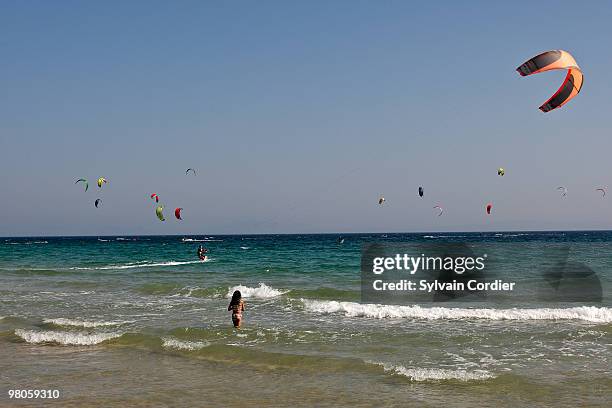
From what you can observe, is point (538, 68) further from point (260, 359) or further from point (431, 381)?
point (260, 359)

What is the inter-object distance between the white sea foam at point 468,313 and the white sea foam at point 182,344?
6.92 metres

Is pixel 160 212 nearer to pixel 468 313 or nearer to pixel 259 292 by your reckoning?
pixel 259 292

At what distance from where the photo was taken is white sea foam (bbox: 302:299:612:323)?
64.8ft

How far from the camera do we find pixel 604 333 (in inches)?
652

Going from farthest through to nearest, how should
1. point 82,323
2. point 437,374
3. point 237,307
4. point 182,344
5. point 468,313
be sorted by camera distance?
A: point 468,313 → point 82,323 → point 237,307 → point 182,344 → point 437,374

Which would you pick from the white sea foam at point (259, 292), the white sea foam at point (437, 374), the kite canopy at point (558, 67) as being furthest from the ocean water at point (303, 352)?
the kite canopy at point (558, 67)

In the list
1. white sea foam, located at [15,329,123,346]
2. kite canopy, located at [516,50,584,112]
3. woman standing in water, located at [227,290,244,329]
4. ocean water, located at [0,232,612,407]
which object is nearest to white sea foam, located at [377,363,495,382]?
ocean water, located at [0,232,612,407]

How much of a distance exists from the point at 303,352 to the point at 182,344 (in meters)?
3.36

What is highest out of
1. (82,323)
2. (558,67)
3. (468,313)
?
(558,67)

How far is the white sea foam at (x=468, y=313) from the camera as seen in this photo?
19.8m

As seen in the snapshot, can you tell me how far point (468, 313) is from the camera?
20641 millimetres

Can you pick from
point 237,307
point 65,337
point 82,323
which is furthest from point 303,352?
point 82,323

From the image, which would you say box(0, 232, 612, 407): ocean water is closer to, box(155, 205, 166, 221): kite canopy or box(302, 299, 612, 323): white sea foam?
box(302, 299, 612, 323): white sea foam

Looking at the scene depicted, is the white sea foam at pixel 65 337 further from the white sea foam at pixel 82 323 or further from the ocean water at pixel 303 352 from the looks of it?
the white sea foam at pixel 82 323
